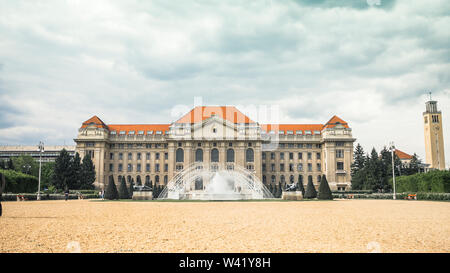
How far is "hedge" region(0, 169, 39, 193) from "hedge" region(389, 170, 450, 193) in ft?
174

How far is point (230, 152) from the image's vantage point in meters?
83.2

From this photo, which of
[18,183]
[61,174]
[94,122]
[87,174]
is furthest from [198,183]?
[18,183]

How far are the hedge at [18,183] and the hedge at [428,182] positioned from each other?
5289cm

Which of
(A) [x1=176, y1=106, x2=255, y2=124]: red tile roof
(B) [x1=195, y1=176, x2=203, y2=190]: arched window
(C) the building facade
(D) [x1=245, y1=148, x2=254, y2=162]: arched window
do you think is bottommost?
(B) [x1=195, y1=176, x2=203, y2=190]: arched window

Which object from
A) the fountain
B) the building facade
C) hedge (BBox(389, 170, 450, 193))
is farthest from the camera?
the building facade

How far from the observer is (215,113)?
86.1m

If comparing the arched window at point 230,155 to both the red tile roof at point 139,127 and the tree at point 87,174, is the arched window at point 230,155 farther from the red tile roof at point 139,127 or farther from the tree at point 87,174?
the tree at point 87,174

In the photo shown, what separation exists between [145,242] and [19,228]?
6.45m

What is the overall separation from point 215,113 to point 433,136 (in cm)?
6769

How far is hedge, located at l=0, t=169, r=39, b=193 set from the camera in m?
47.2

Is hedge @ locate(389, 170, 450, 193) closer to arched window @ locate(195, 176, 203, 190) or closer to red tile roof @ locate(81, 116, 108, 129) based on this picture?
arched window @ locate(195, 176, 203, 190)

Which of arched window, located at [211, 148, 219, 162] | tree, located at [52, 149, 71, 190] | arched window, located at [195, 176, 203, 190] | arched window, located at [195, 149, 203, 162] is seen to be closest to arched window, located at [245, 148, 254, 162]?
arched window, located at [211, 148, 219, 162]

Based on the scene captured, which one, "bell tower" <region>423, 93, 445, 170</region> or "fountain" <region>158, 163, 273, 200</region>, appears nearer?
"fountain" <region>158, 163, 273, 200</region>
